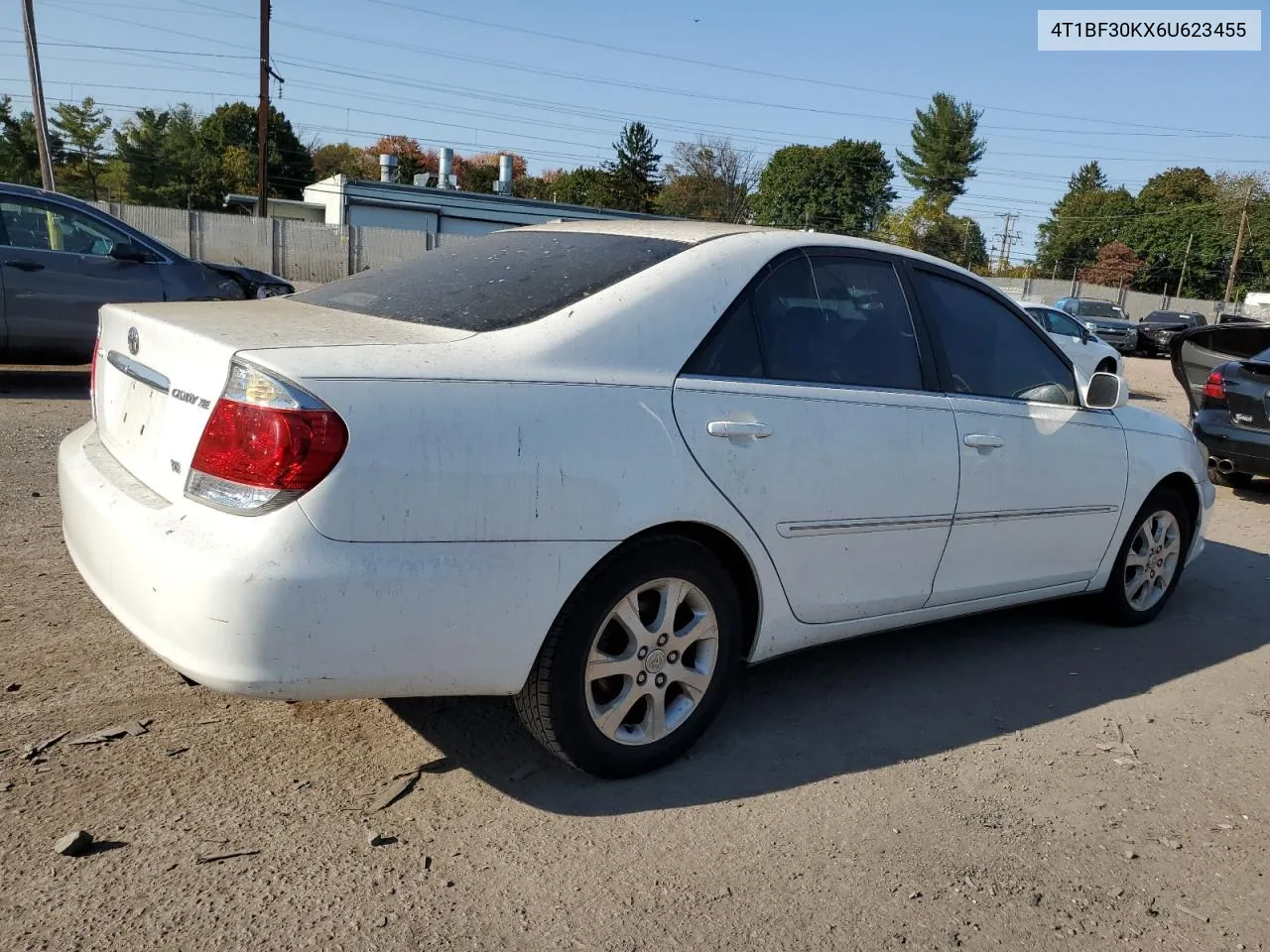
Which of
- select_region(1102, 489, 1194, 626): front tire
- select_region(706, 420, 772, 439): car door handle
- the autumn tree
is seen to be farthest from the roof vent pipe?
select_region(706, 420, 772, 439): car door handle

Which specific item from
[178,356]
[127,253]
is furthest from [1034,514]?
[127,253]

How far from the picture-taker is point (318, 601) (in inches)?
96.3

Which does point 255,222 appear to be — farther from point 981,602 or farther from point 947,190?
point 947,190

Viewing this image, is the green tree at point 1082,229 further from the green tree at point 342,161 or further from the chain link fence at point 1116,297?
the green tree at point 342,161

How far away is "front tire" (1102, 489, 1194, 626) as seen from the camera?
4.85 m

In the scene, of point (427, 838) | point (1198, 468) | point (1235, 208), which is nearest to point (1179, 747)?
point (1198, 468)

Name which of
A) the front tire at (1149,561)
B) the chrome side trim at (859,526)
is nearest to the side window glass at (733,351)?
the chrome side trim at (859,526)

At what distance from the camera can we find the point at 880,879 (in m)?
2.71

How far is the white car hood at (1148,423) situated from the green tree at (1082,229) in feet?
291

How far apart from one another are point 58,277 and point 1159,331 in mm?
31315

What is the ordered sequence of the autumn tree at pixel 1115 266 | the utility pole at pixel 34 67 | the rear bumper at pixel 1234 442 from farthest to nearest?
1. the autumn tree at pixel 1115 266
2. the utility pole at pixel 34 67
3. the rear bumper at pixel 1234 442

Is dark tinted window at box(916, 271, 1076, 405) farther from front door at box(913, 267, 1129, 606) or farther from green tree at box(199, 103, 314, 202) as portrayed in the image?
green tree at box(199, 103, 314, 202)

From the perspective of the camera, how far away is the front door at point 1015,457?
389 centimetres

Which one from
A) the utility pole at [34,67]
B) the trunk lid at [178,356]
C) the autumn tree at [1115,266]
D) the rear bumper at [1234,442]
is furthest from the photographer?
the autumn tree at [1115,266]
